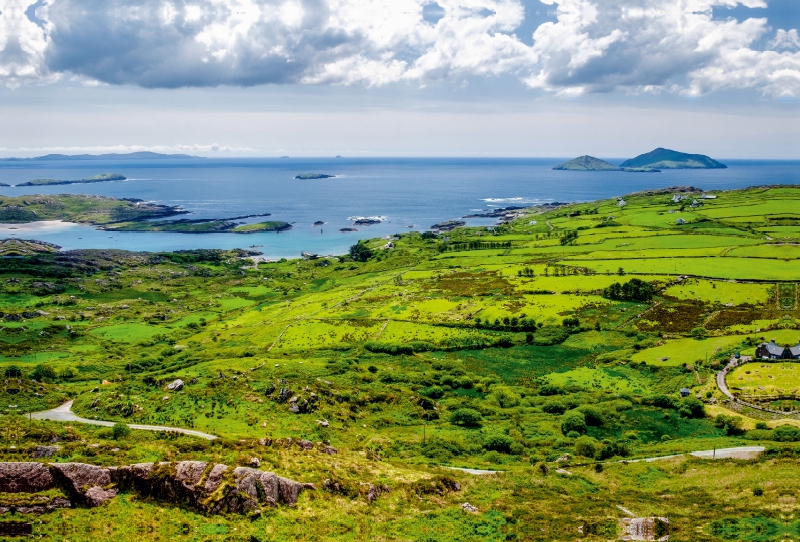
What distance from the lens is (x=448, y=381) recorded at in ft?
221

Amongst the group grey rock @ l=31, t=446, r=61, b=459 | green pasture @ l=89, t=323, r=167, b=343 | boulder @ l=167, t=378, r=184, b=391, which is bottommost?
green pasture @ l=89, t=323, r=167, b=343

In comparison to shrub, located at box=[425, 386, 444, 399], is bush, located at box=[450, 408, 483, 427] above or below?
above

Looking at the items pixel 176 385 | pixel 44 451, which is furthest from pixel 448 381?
pixel 44 451

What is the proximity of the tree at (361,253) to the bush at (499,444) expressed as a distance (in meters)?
127

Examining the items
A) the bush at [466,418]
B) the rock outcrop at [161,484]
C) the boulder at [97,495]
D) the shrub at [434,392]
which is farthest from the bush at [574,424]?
the boulder at [97,495]

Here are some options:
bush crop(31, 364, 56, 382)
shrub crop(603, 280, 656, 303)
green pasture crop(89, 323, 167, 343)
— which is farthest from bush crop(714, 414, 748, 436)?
green pasture crop(89, 323, 167, 343)

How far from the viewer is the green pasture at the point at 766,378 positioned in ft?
184

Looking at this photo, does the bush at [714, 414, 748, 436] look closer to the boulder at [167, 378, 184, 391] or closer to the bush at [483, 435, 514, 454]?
→ the bush at [483, 435, 514, 454]

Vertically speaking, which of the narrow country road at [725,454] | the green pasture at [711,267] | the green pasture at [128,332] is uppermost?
the green pasture at [711,267]

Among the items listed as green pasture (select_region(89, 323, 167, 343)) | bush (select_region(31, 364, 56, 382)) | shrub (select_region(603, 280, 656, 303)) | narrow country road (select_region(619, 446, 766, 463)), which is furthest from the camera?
green pasture (select_region(89, 323, 167, 343))

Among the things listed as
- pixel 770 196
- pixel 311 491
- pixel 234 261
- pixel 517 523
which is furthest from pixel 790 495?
pixel 770 196

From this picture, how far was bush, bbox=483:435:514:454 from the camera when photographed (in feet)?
158

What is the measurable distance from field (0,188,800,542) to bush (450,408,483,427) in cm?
28

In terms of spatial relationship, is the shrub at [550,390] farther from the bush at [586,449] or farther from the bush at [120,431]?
the bush at [120,431]
